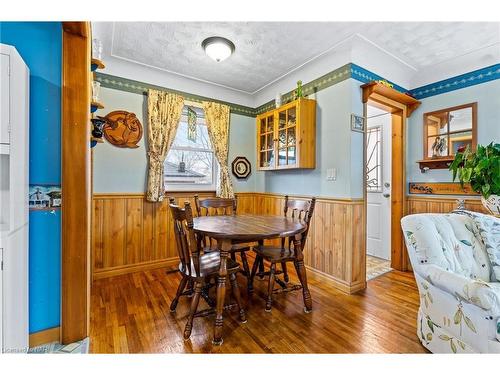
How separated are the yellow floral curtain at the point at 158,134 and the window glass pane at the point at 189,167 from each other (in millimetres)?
227

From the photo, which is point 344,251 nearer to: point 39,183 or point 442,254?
point 442,254

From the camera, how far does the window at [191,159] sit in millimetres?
3264

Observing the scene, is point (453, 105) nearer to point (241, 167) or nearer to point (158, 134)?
point (241, 167)

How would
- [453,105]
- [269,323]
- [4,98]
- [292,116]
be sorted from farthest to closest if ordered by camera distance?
[292,116] < [453,105] < [269,323] < [4,98]

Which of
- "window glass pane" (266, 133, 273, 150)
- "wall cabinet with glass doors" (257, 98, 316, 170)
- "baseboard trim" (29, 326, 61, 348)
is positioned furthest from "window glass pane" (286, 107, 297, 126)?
"baseboard trim" (29, 326, 61, 348)

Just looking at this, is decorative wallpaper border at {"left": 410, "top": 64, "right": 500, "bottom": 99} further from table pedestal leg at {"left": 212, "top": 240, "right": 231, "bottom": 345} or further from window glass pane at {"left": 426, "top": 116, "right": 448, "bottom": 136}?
table pedestal leg at {"left": 212, "top": 240, "right": 231, "bottom": 345}

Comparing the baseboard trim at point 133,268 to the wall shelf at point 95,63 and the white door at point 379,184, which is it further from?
the white door at point 379,184

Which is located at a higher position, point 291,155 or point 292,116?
point 292,116

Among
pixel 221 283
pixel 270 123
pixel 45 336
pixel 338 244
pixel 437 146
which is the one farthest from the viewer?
pixel 270 123

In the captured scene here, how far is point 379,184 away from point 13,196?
390 cm

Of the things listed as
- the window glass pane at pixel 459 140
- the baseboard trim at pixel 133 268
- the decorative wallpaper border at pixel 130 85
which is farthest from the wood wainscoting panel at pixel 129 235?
the window glass pane at pixel 459 140

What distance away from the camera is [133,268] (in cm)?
287

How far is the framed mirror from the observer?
2547mm

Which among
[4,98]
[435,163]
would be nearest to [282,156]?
[435,163]
